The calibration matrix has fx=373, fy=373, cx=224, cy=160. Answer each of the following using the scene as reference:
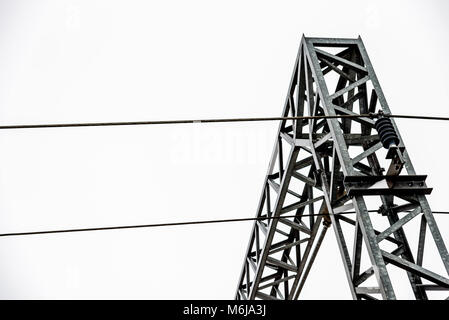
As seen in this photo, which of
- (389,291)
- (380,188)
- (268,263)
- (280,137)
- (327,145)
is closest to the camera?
(389,291)

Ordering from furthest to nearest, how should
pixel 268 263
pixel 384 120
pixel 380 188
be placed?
1. pixel 268 263
2. pixel 384 120
3. pixel 380 188

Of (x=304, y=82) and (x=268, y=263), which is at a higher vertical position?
(x=304, y=82)

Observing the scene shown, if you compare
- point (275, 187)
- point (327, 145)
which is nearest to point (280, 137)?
point (275, 187)

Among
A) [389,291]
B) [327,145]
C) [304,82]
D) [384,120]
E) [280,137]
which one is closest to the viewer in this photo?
[389,291]

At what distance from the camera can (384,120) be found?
4879mm

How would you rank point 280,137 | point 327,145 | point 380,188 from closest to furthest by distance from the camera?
point 380,188 → point 327,145 → point 280,137

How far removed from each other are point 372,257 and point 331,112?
2174 mm

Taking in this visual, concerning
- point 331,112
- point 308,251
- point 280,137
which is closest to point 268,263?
point 308,251

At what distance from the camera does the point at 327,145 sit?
6070mm
